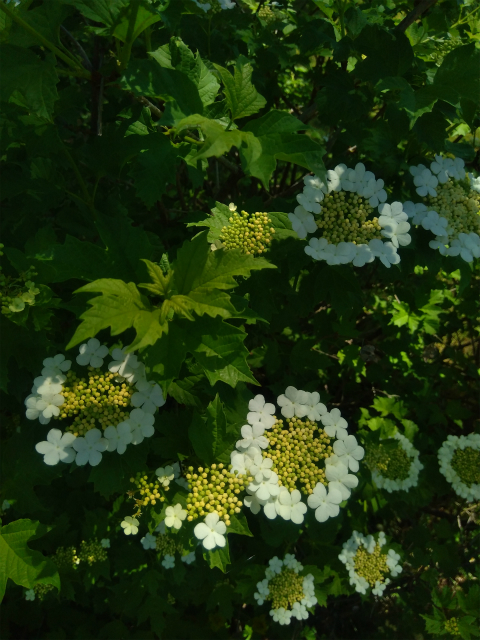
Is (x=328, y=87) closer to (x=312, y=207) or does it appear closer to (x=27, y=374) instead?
(x=312, y=207)

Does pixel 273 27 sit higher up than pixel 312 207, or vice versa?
pixel 273 27

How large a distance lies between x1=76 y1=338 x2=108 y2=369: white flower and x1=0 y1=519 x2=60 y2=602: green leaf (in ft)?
3.03

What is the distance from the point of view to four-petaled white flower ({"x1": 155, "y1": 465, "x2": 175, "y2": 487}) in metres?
Result: 1.98

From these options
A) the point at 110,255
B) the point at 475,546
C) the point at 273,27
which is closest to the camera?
the point at 110,255

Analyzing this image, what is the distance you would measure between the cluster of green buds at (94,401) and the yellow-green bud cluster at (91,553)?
1.43 meters

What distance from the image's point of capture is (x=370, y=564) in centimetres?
316

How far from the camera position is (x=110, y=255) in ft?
6.10

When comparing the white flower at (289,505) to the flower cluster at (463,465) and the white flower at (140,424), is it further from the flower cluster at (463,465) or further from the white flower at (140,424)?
the flower cluster at (463,465)

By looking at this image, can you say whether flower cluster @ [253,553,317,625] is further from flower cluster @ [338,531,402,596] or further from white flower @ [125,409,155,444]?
white flower @ [125,409,155,444]

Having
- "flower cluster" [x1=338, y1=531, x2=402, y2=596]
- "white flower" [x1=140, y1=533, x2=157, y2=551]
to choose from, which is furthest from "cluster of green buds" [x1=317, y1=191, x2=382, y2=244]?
"flower cluster" [x1=338, y1=531, x2=402, y2=596]

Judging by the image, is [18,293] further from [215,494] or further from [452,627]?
[452,627]

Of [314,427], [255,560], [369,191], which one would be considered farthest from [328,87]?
[255,560]

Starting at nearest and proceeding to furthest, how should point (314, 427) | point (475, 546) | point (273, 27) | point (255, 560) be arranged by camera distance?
point (314, 427) < point (273, 27) < point (255, 560) < point (475, 546)

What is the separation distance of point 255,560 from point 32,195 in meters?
3.05
